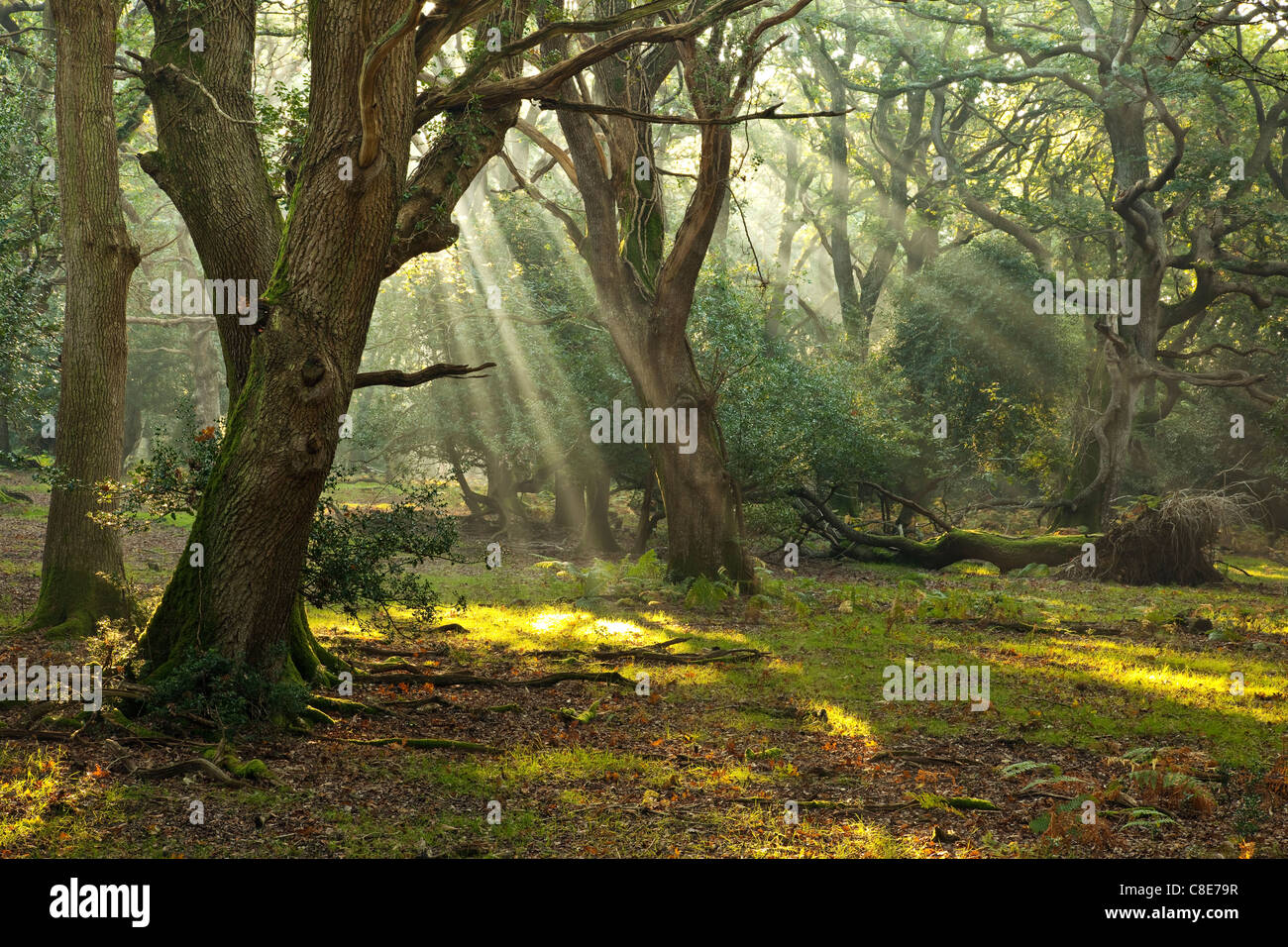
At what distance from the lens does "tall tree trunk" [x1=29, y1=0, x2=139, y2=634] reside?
991 cm

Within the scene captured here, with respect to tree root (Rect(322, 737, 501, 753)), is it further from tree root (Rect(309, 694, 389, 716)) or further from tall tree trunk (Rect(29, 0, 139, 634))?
tall tree trunk (Rect(29, 0, 139, 634))

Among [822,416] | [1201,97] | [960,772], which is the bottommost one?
[960,772]

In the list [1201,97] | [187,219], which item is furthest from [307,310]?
[1201,97]

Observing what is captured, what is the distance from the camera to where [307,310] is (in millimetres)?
6941

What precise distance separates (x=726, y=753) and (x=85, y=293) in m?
7.46

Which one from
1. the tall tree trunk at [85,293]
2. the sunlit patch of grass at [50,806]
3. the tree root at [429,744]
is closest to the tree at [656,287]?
the tall tree trunk at [85,293]

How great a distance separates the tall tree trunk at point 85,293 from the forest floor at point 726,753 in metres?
0.94

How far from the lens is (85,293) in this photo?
992 centimetres

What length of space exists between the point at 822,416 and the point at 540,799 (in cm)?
1537

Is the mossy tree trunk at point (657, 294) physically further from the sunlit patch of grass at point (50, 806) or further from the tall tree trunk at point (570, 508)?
the sunlit patch of grass at point (50, 806)

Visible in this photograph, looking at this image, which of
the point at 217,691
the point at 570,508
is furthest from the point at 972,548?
the point at 217,691

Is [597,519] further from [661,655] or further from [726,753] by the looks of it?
[726,753]

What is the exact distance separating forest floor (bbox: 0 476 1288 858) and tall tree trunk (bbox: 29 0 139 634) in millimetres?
944
